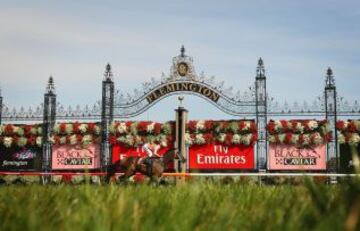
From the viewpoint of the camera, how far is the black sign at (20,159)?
90.2ft

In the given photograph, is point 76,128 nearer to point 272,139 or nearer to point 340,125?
point 272,139

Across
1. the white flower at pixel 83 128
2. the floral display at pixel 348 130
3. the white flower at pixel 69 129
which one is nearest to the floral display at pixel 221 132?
the floral display at pixel 348 130

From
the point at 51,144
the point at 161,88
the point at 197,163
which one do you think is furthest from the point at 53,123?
the point at 197,163

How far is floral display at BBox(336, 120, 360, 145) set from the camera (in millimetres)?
25344

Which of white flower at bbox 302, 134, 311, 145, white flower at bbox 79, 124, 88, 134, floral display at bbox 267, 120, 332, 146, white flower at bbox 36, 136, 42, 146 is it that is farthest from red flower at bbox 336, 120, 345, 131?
white flower at bbox 36, 136, 42, 146

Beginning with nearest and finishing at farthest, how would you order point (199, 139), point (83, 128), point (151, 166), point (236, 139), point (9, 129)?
point (151, 166)
point (236, 139)
point (199, 139)
point (83, 128)
point (9, 129)

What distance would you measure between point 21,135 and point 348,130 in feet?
55.2

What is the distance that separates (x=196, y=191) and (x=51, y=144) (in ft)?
84.9

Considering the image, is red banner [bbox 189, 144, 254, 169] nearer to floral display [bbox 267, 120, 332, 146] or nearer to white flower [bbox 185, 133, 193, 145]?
white flower [bbox 185, 133, 193, 145]

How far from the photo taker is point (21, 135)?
2814 centimetres

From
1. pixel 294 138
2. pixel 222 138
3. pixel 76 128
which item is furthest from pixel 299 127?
pixel 76 128

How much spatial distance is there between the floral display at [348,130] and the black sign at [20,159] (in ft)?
50.3

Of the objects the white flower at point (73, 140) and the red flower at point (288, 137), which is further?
the white flower at point (73, 140)

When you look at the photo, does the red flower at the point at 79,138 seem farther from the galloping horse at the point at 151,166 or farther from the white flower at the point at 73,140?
the galloping horse at the point at 151,166
